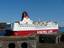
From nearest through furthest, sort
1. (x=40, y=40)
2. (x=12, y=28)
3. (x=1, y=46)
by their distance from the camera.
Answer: (x=1, y=46) < (x=40, y=40) < (x=12, y=28)

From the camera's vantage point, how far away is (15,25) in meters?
65.2

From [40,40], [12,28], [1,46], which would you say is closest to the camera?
[1,46]

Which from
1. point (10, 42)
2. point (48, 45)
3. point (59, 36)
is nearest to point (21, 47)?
point (10, 42)

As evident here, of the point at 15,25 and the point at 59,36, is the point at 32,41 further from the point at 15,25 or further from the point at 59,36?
the point at 15,25

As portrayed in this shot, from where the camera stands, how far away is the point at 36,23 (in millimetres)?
68000

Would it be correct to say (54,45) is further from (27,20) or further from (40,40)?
(27,20)

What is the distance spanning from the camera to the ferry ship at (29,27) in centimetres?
6516

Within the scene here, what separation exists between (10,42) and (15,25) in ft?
110

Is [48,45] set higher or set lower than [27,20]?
lower

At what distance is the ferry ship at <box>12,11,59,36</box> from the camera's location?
65162 millimetres

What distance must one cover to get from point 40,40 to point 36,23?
31871 mm

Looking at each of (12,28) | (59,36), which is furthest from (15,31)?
(59,36)

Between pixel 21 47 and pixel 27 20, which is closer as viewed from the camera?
pixel 21 47

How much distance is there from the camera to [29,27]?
6706 cm
